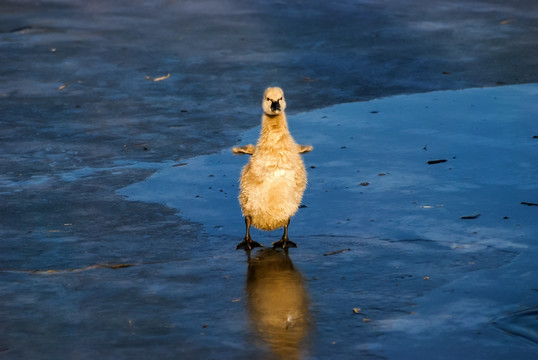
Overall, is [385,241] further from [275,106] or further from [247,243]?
[275,106]

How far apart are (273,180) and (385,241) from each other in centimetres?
100

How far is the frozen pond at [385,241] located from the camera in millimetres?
5891

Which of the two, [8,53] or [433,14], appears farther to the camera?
[433,14]

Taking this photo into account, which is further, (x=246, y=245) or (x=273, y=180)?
(x=273, y=180)

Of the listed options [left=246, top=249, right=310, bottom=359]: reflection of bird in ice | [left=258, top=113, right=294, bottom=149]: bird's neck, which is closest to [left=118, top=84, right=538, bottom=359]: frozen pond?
[left=246, top=249, right=310, bottom=359]: reflection of bird in ice

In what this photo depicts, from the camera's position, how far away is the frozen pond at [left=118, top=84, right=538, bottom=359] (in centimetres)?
589

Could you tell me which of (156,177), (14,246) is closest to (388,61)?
(156,177)

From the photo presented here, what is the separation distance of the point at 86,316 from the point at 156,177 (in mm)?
3228

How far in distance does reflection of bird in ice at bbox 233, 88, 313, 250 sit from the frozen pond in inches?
8.0

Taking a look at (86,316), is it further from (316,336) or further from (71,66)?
(71,66)

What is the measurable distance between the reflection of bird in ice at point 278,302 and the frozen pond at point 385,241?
0.01 metres

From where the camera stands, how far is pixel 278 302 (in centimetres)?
651

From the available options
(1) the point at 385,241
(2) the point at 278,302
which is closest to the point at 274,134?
(1) the point at 385,241

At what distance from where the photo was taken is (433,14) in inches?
650
